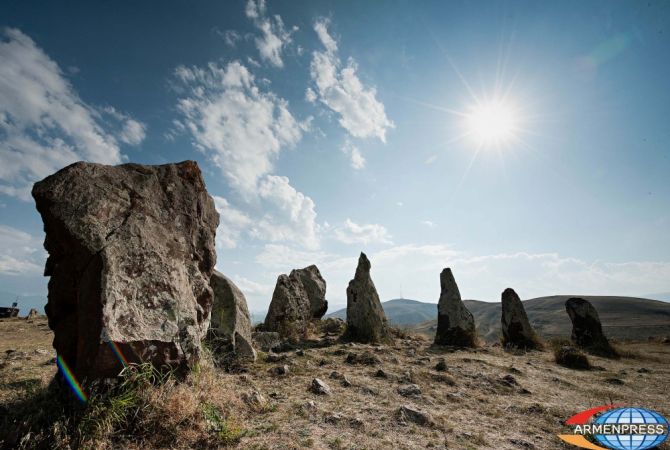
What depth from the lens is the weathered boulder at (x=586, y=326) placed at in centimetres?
1370

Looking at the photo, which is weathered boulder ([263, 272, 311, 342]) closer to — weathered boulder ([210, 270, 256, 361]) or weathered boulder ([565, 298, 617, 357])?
weathered boulder ([210, 270, 256, 361])

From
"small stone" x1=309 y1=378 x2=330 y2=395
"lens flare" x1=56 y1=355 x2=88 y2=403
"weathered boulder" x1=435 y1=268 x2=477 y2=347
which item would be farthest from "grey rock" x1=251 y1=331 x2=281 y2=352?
"weathered boulder" x1=435 y1=268 x2=477 y2=347

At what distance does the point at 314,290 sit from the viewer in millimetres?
15344

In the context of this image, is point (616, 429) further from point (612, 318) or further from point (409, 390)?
point (612, 318)

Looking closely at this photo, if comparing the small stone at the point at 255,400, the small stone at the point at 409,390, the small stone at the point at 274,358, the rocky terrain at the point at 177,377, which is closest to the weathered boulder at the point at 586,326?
the rocky terrain at the point at 177,377

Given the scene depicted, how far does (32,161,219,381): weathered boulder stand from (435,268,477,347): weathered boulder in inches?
403

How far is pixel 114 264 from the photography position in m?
3.89

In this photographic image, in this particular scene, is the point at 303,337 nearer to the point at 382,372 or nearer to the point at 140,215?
the point at 382,372

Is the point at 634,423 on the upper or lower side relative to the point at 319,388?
lower

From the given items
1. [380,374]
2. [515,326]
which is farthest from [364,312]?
[515,326]

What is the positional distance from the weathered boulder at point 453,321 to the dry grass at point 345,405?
3.99 meters

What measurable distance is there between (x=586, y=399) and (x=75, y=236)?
873cm

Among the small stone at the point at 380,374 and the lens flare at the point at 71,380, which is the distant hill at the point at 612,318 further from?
the lens flare at the point at 71,380

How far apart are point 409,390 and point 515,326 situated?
10219 millimetres
